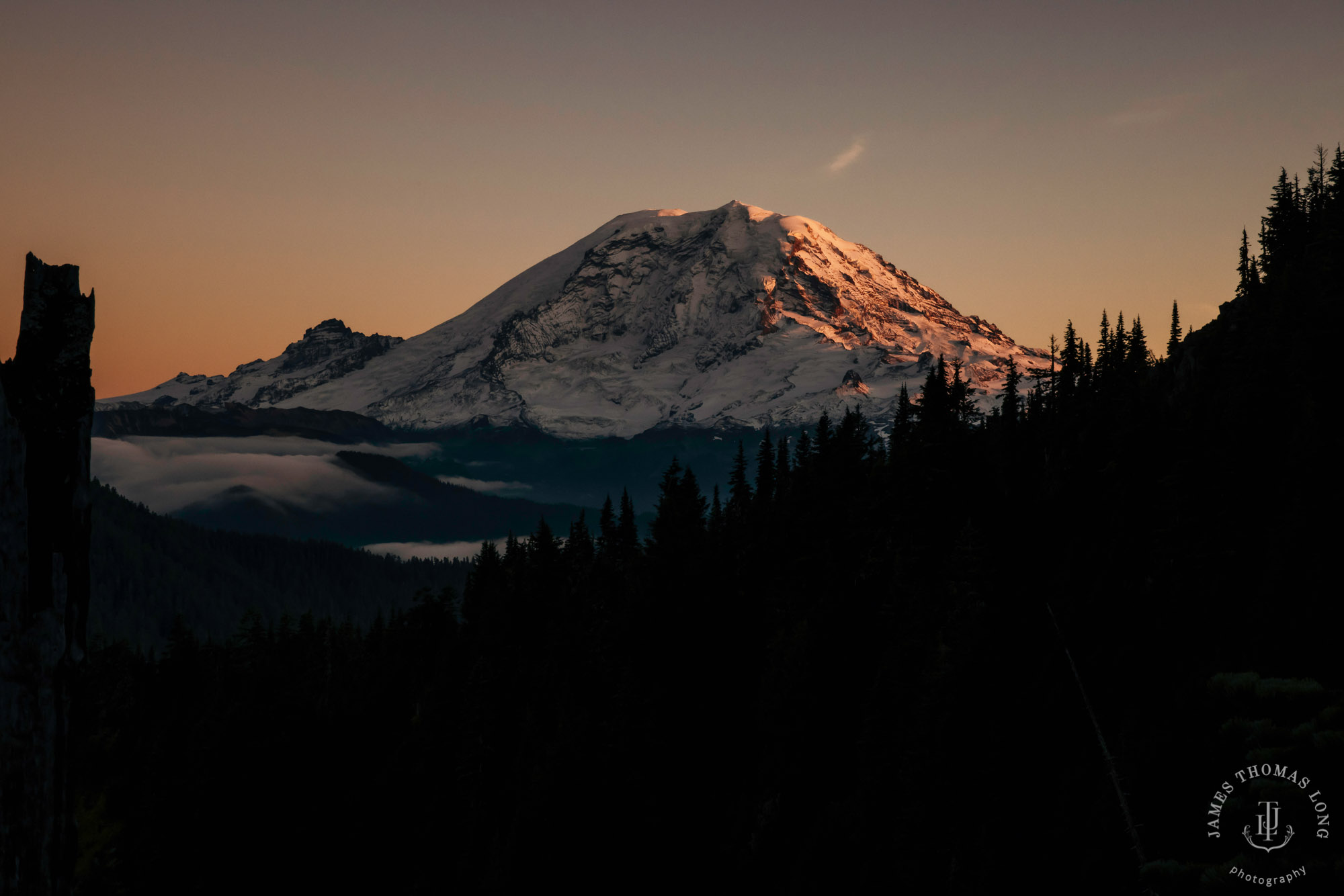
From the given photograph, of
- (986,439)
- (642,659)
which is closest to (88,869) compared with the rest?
(642,659)

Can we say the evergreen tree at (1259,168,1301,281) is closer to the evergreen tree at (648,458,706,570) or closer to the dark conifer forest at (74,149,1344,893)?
the dark conifer forest at (74,149,1344,893)

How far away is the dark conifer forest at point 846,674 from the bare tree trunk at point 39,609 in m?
11.0

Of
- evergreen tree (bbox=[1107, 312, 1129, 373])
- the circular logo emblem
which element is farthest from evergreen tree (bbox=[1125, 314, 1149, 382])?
the circular logo emblem

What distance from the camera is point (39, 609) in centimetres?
484

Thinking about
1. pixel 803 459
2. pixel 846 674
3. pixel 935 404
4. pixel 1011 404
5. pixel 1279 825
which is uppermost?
pixel 1011 404

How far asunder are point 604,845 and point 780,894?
17.0 meters

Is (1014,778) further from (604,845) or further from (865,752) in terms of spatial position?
(604,845)

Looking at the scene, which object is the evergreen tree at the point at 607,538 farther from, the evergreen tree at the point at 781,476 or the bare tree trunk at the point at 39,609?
the bare tree trunk at the point at 39,609

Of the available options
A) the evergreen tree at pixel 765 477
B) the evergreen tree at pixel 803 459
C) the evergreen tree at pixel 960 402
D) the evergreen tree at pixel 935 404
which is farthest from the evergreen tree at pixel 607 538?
the evergreen tree at pixel 960 402

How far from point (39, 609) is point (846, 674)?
258 feet

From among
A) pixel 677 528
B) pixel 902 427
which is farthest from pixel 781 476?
pixel 902 427

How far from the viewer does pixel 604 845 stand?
77.2 meters

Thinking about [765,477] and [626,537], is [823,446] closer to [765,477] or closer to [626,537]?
[765,477]

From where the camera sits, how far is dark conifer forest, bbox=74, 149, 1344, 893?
2023 inches
